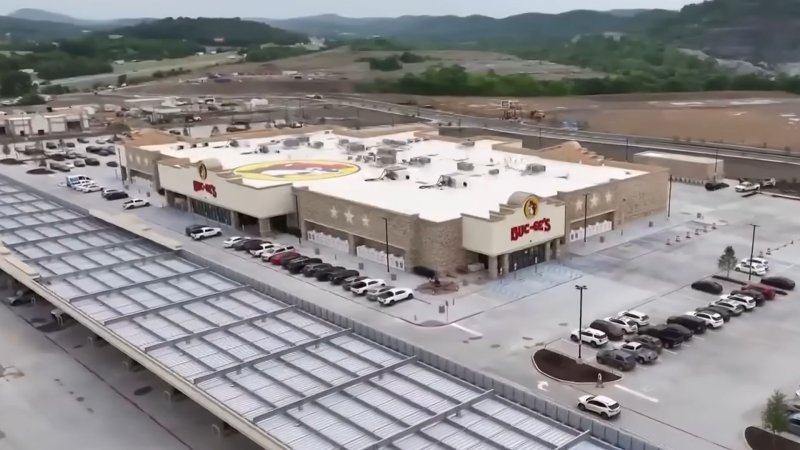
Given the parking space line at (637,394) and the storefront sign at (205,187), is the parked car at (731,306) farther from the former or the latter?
the storefront sign at (205,187)

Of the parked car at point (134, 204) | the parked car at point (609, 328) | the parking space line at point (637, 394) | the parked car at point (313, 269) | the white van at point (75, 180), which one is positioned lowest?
the parking space line at point (637, 394)

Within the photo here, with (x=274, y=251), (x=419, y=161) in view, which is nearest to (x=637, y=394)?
(x=274, y=251)

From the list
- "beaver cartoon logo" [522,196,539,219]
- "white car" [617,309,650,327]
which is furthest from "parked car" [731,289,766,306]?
"beaver cartoon logo" [522,196,539,219]

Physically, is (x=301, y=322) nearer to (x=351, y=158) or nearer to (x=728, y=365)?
(x=728, y=365)

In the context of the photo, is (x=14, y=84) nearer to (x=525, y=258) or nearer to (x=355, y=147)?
Result: (x=355, y=147)

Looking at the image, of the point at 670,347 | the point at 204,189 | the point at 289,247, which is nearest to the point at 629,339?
the point at 670,347

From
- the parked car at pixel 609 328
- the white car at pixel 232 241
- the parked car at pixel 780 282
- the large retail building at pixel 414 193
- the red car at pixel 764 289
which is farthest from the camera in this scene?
the white car at pixel 232 241

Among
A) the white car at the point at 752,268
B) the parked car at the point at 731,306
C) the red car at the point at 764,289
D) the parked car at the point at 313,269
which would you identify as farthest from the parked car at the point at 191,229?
the red car at the point at 764,289

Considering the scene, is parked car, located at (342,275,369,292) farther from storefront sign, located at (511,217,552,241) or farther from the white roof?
storefront sign, located at (511,217,552,241)
